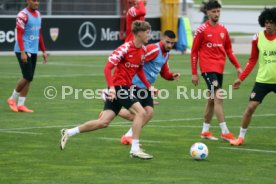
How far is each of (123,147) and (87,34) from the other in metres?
21.7

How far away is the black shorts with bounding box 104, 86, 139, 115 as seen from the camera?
13258 millimetres

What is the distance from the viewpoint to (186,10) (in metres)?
39.8

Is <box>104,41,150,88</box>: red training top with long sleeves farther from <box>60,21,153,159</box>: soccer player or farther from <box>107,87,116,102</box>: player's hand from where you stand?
<box>107,87,116,102</box>: player's hand

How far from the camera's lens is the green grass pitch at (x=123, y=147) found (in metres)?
11.6

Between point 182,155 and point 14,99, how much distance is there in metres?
6.65

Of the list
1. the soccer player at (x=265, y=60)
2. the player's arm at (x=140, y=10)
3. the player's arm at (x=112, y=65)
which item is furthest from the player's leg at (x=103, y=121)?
the player's arm at (x=140, y=10)

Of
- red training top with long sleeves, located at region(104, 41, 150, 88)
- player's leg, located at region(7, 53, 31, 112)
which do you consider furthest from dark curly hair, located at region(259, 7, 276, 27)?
player's leg, located at region(7, 53, 31, 112)

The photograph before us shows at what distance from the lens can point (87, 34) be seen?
35.7m

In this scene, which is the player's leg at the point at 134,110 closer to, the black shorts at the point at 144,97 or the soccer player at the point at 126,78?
the soccer player at the point at 126,78

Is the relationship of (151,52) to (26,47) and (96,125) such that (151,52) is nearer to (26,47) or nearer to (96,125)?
(96,125)

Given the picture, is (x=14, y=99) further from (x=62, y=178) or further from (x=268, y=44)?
(x=62, y=178)

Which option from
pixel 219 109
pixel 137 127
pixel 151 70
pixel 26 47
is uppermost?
pixel 151 70

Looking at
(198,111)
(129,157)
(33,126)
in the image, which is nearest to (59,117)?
(33,126)

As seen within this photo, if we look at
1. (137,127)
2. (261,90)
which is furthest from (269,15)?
(137,127)
